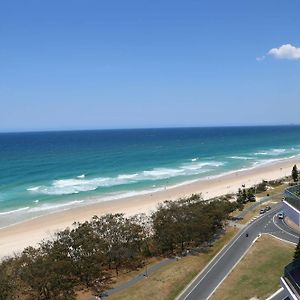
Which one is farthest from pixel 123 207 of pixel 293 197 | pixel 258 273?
→ pixel 293 197

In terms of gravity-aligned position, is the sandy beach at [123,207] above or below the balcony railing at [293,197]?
below

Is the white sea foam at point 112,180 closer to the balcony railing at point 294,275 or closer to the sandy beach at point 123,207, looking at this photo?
the sandy beach at point 123,207

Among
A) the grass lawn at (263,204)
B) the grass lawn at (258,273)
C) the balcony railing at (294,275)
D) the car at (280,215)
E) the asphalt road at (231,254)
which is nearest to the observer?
the balcony railing at (294,275)

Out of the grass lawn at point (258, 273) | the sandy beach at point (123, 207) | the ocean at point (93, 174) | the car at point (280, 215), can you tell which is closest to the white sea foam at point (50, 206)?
the ocean at point (93, 174)

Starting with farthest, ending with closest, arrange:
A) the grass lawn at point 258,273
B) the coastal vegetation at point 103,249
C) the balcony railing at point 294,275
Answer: the coastal vegetation at point 103,249, the grass lawn at point 258,273, the balcony railing at point 294,275

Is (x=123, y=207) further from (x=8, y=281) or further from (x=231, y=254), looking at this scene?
(x=8, y=281)

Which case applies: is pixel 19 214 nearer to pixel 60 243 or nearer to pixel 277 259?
pixel 60 243

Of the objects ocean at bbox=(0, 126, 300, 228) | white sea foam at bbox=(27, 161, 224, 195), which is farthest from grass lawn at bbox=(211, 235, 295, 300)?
white sea foam at bbox=(27, 161, 224, 195)
